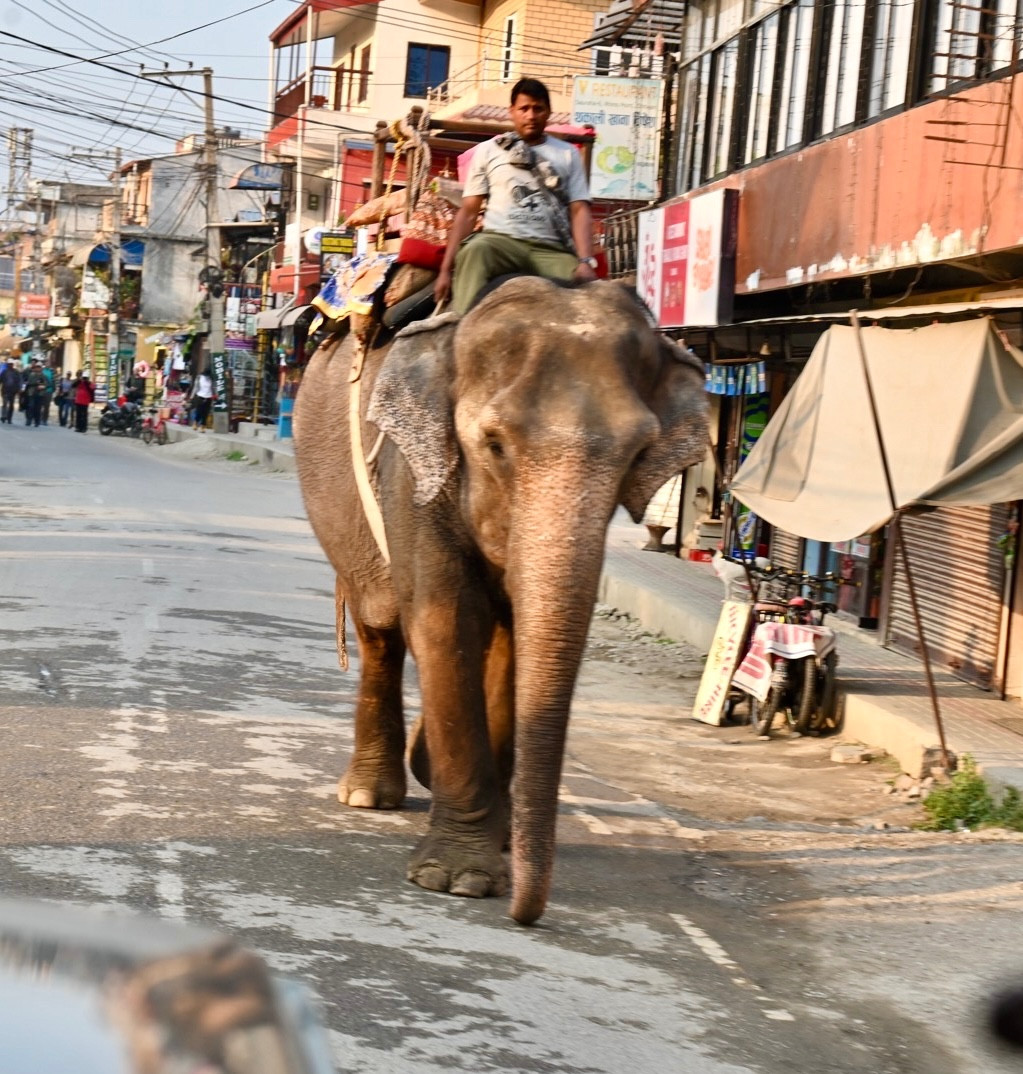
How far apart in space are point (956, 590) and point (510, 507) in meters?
7.73

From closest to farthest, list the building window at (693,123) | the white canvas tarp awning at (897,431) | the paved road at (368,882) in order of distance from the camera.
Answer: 1. the paved road at (368,882)
2. the white canvas tarp awning at (897,431)
3. the building window at (693,123)

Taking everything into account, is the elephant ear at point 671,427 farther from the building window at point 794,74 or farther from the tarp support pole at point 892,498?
the building window at point 794,74

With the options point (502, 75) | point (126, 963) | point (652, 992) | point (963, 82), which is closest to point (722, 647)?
point (963, 82)

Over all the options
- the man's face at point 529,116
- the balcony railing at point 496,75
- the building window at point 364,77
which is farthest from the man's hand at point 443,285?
the building window at point 364,77

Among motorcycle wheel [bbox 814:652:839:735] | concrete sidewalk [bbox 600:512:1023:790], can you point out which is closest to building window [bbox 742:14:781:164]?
concrete sidewalk [bbox 600:512:1023:790]

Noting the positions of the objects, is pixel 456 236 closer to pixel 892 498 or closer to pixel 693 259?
pixel 892 498

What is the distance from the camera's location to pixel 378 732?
7211 millimetres

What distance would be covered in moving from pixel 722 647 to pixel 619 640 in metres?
3.56

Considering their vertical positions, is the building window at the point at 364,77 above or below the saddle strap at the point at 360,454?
above

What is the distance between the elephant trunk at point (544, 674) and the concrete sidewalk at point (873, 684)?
4164 millimetres

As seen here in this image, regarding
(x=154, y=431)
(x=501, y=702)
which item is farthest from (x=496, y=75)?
(x=501, y=702)

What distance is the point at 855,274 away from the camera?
12656mm

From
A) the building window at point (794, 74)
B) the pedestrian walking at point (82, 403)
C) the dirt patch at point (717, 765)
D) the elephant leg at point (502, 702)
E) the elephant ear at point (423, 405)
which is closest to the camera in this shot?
the elephant ear at point (423, 405)

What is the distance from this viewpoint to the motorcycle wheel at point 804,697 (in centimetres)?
1056
